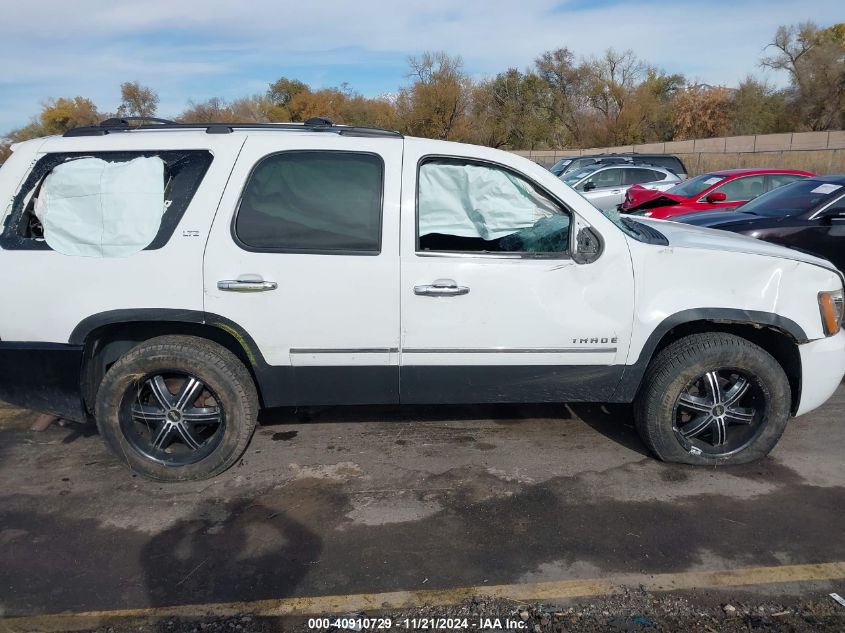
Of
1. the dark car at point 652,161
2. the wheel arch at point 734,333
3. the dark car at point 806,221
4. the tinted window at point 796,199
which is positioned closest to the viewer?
the wheel arch at point 734,333

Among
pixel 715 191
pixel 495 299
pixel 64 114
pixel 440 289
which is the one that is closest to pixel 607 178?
pixel 715 191

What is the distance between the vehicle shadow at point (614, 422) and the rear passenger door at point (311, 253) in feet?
5.75

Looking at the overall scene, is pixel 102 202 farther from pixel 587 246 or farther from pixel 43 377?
pixel 587 246

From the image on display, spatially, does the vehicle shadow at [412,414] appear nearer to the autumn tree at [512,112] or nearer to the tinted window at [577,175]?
the tinted window at [577,175]

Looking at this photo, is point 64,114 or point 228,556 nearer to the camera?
point 228,556

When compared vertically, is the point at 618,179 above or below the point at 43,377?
above

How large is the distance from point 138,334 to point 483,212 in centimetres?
216

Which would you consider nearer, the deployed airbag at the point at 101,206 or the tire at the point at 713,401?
the deployed airbag at the point at 101,206

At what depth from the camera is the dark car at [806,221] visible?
6.85m

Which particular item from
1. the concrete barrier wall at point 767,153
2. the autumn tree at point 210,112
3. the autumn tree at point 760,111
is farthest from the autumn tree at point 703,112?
the autumn tree at point 210,112

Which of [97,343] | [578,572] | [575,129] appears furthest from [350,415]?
[575,129]

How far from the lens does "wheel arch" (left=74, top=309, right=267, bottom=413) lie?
3414 mm

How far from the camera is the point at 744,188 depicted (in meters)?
11.5

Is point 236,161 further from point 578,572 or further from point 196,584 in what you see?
point 578,572
